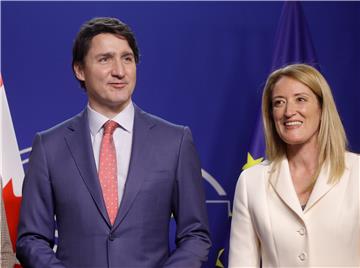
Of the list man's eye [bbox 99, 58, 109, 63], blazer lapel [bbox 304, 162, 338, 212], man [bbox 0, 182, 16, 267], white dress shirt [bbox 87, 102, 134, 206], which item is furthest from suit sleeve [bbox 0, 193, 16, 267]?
blazer lapel [bbox 304, 162, 338, 212]

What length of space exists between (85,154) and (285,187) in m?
0.82

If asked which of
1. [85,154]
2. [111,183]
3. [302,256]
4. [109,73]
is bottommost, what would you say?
[302,256]

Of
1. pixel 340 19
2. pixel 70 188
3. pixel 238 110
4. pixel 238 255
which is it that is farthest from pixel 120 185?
pixel 340 19

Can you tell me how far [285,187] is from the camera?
2609 millimetres

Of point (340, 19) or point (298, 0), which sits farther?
point (340, 19)

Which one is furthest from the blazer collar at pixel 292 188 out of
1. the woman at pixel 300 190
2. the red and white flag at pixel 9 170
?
the red and white flag at pixel 9 170

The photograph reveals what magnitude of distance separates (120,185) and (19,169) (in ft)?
3.98

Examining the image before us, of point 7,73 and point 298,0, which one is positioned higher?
point 298,0

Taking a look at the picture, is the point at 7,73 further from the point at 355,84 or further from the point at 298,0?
the point at 355,84

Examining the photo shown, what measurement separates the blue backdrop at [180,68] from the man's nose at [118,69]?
4.54 ft

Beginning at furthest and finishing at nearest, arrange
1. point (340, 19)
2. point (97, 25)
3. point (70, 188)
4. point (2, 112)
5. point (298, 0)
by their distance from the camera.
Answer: point (340, 19), point (298, 0), point (2, 112), point (97, 25), point (70, 188)

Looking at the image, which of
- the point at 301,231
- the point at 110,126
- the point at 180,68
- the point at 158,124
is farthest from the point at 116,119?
the point at 180,68

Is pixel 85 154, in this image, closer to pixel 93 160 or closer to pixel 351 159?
pixel 93 160

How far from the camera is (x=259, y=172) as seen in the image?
107 inches
